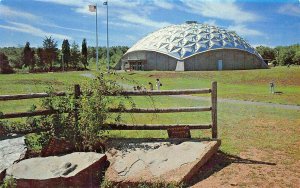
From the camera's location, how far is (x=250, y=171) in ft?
25.5

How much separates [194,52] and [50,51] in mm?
28971

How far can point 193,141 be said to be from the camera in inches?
340

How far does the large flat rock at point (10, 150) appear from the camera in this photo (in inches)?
307

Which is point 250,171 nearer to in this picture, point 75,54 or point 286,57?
point 75,54

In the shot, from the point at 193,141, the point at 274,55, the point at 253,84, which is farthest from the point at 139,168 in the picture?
the point at 274,55

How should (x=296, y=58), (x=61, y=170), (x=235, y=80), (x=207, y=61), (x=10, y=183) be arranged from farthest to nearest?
(x=296, y=58), (x=207, y=61), (x=235, y=80), (x=61, y=170), (x=10, y=183)

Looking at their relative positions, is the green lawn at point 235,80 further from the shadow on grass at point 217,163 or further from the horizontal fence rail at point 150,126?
the shadow on grass at point 217,163

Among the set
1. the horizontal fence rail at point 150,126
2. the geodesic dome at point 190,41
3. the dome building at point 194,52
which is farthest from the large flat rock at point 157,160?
the geodesic dome at point 190,41

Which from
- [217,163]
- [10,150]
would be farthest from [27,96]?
[217,163]

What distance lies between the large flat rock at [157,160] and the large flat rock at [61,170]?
12.8 inches

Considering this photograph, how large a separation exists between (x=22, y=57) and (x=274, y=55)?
71.3m

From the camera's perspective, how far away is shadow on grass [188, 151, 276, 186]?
24.8 feet

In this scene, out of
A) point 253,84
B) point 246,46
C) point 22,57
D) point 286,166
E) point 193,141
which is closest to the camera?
point 286,166

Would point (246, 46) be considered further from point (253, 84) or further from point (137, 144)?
point (137, 144)
